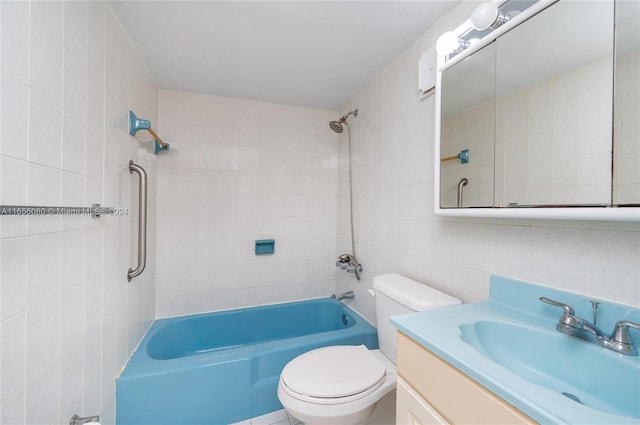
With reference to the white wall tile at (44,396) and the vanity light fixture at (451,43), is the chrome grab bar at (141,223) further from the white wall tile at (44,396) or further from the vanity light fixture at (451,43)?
the vanity light fixture at (451,43)

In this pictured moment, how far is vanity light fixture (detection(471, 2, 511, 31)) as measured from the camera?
0.88 m

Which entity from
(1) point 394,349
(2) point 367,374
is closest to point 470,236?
(1) point 394,349

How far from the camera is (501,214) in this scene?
0.90 meters

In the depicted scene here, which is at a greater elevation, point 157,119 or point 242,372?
point 157,119

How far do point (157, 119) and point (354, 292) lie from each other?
2.15m

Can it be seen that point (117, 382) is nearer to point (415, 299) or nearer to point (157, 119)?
A: point (415, 299)

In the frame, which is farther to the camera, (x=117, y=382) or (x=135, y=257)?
(x=135, y=257)

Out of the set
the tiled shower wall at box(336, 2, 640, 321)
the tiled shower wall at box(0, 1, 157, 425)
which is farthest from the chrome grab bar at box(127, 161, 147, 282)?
the tiled shower wall at box(336, 2, 640, 321)

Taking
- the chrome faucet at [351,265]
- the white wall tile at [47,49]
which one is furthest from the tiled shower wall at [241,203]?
the white wall tile at [47,49]

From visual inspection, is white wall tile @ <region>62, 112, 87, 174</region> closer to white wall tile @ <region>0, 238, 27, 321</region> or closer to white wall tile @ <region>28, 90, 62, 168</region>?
white wall tile @ <region>28, 90, 62, 168</region>

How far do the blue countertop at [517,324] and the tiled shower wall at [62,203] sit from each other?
1.10m

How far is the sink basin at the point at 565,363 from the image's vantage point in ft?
1.97

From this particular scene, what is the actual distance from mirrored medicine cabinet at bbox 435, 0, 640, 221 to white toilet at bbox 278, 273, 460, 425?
0.44 m

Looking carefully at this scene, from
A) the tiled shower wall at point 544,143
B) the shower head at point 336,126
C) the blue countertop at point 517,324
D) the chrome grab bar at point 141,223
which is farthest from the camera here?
the shower head at point 336,126
